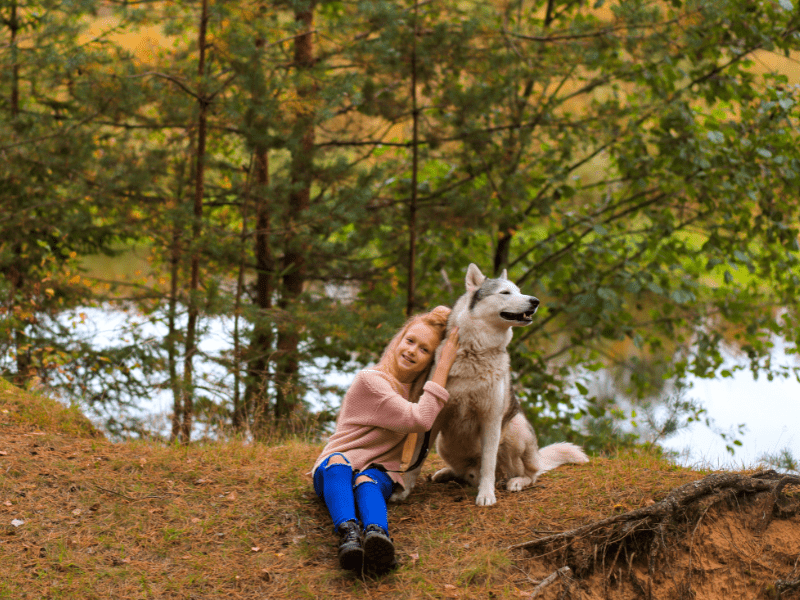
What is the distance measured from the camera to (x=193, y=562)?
4.10 m

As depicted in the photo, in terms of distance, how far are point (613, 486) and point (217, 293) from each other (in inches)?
219

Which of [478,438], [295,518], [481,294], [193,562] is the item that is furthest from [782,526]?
→ [193,562]

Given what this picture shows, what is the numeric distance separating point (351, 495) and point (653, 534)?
2.08 meters

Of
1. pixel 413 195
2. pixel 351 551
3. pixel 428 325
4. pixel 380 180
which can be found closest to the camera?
pixel 351 551

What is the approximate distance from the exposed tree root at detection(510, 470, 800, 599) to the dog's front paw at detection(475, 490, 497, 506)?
1.90 ft

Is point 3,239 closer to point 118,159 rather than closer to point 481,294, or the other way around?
point 118,159

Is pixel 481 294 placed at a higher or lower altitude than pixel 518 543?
higher

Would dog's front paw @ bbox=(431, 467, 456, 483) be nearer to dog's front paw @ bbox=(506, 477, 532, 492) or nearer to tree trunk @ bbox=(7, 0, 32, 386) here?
dog's front paw @ bbox=(506, 477, 532, 492)

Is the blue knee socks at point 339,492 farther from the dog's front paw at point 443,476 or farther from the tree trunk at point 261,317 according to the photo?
the tree trunk at point 261,317

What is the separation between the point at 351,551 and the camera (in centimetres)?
372

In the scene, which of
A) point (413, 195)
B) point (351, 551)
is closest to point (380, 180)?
point (413, 195)

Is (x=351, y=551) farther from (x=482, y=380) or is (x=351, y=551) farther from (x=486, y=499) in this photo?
(x=482, y=380)

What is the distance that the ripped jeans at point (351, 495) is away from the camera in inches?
159

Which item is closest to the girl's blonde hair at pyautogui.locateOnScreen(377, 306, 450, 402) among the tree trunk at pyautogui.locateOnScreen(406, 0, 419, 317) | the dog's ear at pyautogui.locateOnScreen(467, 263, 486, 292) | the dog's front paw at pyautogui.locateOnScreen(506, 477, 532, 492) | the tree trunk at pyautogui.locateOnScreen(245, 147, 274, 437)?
the dog's ear at pyautogui.locateOnScreen(467, 263, 486, 292)
